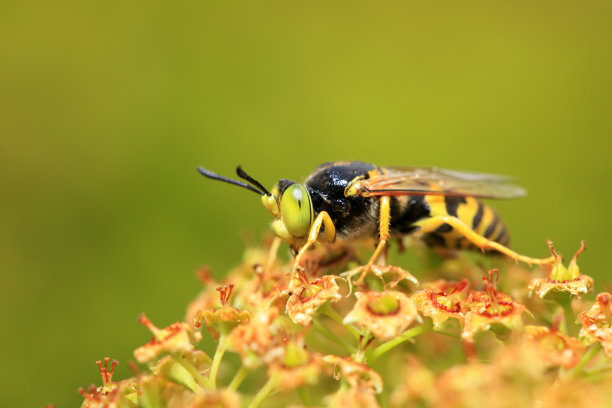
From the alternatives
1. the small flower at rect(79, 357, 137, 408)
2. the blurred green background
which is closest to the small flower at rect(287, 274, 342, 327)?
the small flower at rect(79, 357, 137, 408)

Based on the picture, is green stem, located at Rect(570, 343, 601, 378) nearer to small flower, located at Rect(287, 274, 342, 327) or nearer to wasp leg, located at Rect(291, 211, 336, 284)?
small flower, located at Rect(287, 274, 342, 327)

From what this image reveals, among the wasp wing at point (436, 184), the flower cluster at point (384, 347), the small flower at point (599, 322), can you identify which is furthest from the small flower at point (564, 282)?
the wasp wing at point (436, 184)

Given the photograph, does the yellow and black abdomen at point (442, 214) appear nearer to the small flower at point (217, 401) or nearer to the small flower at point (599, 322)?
the small flower at point (599, 322)

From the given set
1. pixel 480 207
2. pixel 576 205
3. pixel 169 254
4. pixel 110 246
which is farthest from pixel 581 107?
pixel 110 246

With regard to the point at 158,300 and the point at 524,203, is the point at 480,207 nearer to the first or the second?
the point at 524,203

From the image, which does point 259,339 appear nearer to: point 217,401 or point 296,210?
point 217,401

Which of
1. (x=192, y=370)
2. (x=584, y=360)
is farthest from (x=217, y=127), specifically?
(x=584, y=360)
